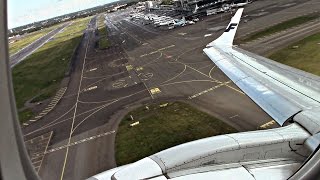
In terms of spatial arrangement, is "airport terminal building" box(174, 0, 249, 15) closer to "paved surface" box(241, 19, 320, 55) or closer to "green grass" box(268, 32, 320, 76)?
"paved surface" box(241, 19, 320, 55)

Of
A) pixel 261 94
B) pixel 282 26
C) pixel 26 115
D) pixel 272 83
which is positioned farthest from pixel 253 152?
pixel 282 26

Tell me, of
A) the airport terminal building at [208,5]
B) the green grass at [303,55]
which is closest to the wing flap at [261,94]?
the green grass at [303,55]

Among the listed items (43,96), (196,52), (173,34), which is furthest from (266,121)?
(173,34)

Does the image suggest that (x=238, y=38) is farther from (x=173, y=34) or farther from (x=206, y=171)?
(x=206, y=171)

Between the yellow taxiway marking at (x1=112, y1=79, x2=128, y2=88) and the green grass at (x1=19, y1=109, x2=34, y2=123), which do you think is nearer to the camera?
the green grass at (x1=19, y1=109, x2=34, y2=123)

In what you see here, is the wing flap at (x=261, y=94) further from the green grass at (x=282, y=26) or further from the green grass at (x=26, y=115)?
the green grass at (x=282, y=26)

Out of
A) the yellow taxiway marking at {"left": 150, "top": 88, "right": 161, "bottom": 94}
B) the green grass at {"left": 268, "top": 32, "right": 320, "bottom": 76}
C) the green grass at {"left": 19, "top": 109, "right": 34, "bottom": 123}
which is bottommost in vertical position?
the green grass at {"left": 19, "top": 109, "right": 34, "bottom": 123}

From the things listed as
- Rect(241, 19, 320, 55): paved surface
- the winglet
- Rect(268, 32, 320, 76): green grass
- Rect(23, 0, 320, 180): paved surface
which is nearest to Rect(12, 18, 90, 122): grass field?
Rect(23, 0, 320, 180): paved surface

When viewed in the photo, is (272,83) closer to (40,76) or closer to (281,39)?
(281,39)
